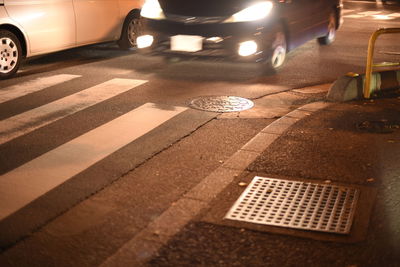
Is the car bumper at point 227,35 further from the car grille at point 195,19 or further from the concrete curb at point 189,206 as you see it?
the concrete curb at point 189,206

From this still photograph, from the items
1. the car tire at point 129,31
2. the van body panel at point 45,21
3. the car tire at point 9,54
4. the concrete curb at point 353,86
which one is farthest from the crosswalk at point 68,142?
the car tire at point 129,31

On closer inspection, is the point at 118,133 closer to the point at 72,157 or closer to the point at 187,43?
the point at 72,157

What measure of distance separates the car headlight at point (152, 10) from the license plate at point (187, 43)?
1.73ft

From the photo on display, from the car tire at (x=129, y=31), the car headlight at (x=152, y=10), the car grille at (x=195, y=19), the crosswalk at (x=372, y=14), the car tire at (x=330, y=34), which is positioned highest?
the car headlight at (x=152, y=10)

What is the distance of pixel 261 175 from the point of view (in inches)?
222

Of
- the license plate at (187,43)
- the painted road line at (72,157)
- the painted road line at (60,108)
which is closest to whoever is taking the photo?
the painted road line at (72,157)

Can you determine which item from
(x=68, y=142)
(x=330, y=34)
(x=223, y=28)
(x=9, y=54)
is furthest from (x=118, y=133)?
(x=330, y=34)

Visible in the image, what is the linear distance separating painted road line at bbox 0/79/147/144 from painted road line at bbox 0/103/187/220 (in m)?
0.76

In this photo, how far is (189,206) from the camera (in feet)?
16.3

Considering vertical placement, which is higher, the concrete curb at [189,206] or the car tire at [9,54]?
the car tire at [9,54]

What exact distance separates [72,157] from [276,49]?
530 cm

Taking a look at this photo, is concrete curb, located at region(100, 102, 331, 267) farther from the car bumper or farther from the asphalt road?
the car bumper

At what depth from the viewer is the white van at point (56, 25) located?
1009cm

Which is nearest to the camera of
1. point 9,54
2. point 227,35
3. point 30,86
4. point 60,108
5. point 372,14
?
point 60,108
